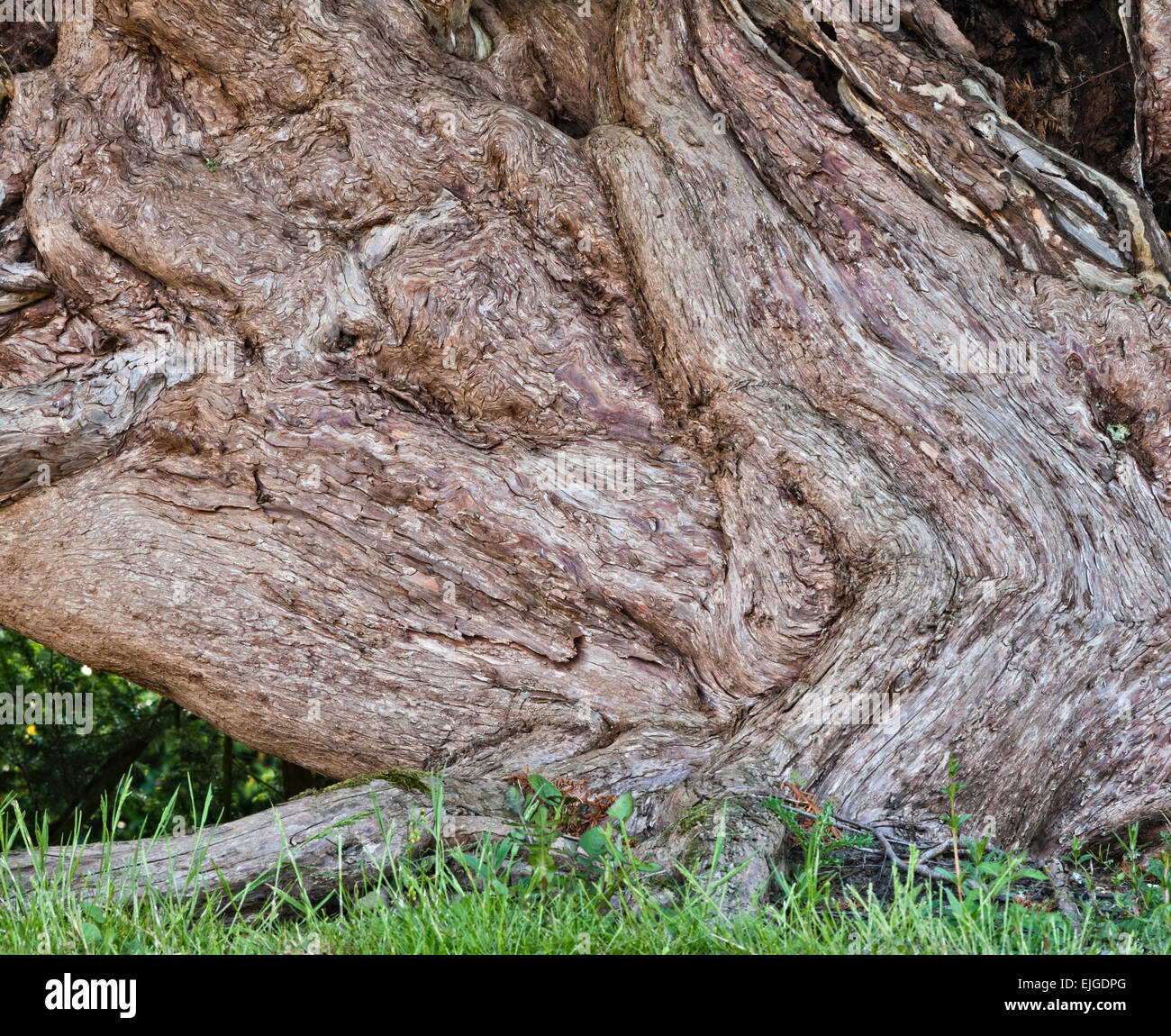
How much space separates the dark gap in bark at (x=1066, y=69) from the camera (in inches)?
217

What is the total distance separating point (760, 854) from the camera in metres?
2.90

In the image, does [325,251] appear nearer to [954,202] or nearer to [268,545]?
[268,545]

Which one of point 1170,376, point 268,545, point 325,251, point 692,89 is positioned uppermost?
point 692,89

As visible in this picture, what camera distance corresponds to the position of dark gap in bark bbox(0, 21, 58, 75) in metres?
5.28

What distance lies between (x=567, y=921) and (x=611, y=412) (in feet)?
8.37

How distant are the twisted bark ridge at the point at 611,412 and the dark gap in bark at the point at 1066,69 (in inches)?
24.4

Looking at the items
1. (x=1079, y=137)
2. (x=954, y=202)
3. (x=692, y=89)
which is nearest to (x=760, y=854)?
(x=954, y=202)

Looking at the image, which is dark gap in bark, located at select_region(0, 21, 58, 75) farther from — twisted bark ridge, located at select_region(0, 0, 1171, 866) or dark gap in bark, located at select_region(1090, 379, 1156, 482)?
dark gap in bark, located at select_region(1090, 379, 1156, 482)

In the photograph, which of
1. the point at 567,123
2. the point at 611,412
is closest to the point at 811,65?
the point at 567,123

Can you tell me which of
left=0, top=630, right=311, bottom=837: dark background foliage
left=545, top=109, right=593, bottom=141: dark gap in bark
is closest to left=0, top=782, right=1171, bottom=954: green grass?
left=545, top=109, right=593, bottom=141: dark gap in bark

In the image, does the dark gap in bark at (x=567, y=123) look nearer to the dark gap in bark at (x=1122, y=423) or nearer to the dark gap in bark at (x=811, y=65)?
the dark gap in bark at (x=811, y=65)

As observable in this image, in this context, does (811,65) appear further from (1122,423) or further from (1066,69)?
(1122,423)

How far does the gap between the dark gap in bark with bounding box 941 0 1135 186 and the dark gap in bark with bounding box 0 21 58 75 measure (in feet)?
16.7

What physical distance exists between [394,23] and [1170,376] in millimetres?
4251
